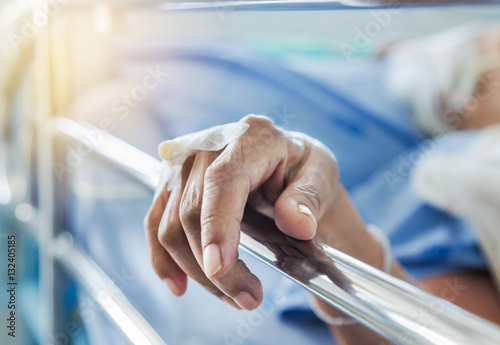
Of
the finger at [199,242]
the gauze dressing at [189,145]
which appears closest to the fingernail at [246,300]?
the finger at [199,242]

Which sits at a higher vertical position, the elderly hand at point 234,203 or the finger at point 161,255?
the elderly hand at point 234,203

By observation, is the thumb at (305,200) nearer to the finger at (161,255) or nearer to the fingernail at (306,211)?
the fingernail at (306,211)

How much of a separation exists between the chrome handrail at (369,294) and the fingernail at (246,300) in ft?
0.09

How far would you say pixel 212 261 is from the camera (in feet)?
0.88

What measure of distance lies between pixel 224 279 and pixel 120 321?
0.26 m

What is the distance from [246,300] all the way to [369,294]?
0.09 meters

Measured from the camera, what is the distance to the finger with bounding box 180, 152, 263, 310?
289mm

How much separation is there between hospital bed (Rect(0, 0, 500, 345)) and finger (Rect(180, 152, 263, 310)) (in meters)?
0.02

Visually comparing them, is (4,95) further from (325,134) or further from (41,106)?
(325,134)

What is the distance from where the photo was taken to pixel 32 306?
2.83 ft

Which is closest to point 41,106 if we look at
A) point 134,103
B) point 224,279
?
point 134,103

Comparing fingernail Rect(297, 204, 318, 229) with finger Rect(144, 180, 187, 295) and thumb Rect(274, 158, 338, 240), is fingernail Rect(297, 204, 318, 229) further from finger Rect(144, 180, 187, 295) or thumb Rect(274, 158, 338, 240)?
finger Rect(144, 180, 187, 295)

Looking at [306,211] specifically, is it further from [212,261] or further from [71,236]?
[71,236]

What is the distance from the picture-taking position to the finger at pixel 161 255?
368mm
